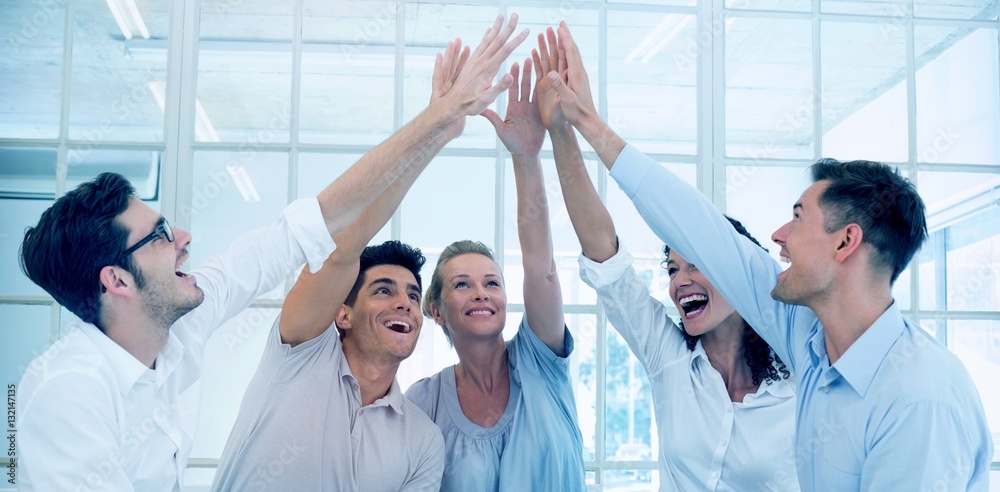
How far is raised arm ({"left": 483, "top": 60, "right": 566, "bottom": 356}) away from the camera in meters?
2.42

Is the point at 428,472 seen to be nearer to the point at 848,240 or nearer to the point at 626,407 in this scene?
the point at 848,240

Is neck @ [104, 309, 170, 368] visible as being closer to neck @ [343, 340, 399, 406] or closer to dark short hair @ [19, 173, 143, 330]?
dark short hair @ [19, 173, 143, 330]

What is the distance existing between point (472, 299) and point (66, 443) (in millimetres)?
1247

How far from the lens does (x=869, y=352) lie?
1693 mm

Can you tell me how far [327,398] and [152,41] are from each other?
4.58 m

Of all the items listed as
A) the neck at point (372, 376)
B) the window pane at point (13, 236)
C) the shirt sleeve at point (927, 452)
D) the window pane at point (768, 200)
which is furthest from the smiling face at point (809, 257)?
the window pane at point (768, 200)

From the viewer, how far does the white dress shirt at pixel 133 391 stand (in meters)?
1.53

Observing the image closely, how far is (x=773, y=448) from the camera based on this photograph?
218 cm

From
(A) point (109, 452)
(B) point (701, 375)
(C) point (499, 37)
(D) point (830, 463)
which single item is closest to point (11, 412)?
(A) point (109, 452)

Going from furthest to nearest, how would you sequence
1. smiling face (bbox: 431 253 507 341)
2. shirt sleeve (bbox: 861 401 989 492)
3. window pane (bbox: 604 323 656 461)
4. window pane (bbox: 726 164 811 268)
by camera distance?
1. window pane (bbox: 604 323 656 461)
2. window pane (bbox: 726 164 811 268)
3. smiling face (bbox: 431 253 507 341)
4. shirt sleeve (bbox: 861 401 989 492)

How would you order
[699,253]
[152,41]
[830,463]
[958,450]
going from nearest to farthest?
1. [958,450]
2. [830,463]
3. [699,253]
4. [152,41]

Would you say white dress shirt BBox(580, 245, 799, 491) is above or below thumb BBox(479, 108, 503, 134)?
below

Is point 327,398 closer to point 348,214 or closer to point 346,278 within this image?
point 346,278

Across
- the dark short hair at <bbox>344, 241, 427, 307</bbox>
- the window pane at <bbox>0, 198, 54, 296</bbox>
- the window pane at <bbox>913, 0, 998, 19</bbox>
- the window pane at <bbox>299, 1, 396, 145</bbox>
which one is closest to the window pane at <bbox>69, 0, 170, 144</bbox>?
the window pane at <bbox>299, 1, 396, 145</bbox>
